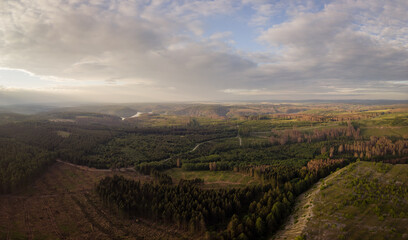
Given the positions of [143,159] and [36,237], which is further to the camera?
[143,159]

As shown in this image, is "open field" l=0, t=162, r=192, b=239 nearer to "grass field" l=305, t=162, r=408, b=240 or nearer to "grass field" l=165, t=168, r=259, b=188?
"grass field" l=305, t=162, r=408, b=240

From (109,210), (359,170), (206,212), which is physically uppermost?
(359,170)

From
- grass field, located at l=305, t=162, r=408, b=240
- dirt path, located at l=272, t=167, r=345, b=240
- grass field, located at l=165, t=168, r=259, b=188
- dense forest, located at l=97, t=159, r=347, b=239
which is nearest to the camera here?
grass field, located at l=305, t=162, r=408, b=240

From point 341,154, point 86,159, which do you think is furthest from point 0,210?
point 341,154

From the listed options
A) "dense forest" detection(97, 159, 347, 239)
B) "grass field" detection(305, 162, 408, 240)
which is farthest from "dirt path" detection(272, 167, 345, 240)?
→ "dense forest" detection(97, 159, 347, 239)

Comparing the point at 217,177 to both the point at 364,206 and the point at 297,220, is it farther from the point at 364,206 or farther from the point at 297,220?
the point at 364,206

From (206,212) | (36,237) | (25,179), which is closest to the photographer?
(36,237)

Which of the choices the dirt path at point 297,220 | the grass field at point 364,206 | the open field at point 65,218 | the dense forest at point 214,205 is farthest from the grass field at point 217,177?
the open field at point 65,218

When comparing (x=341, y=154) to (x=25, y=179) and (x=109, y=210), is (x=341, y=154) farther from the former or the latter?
(x=25, y=179)
